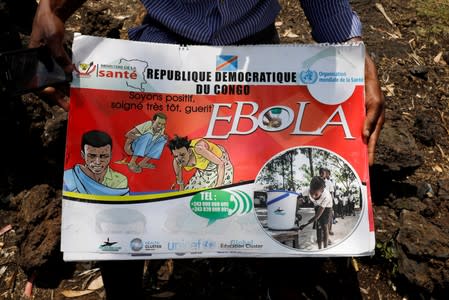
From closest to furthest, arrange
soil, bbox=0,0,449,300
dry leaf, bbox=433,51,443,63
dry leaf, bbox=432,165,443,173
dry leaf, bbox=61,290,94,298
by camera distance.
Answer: soil, bbox=0,0,449,300 → dry leaf, bbox=61,290,94,298 → dry leaf, bbox=432,165,443,173 → dry leaf, bbox=433,51,443,63

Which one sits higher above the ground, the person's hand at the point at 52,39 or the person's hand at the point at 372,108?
the person's hand at the point at 52,39

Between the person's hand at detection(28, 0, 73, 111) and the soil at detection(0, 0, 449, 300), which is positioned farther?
the soil at detection(0, 0, 449, 300)

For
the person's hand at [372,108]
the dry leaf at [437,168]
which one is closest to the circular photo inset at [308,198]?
the person's hand at [372,108]

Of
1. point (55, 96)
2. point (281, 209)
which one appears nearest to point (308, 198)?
point (281, 209)

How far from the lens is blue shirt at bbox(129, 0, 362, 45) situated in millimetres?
1433

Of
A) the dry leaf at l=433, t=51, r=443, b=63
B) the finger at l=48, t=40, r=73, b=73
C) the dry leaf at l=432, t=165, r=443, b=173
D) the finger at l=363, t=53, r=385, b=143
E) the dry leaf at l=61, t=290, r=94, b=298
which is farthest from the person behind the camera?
the dry leaf at l=433, t=51, r=443, b=63

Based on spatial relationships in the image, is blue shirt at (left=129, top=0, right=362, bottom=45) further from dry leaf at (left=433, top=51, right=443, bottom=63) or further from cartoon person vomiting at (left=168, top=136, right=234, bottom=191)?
dry leaf at (left=433, top=51, right=443, bottom=63)

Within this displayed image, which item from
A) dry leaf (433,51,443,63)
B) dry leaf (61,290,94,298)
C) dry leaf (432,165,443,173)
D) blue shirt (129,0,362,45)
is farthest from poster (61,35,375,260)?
dry leaf (433,51,443,63)

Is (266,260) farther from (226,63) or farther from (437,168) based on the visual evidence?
(437,168)

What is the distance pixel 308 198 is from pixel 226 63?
16.0 inches

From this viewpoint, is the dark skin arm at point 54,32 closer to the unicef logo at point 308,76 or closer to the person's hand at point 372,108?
the unicef logo at point 308,76

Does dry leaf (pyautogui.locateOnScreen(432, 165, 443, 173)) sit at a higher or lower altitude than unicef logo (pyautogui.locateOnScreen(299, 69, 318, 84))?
lower

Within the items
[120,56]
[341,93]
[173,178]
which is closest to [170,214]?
[173,178]

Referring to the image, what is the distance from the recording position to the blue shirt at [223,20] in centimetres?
143
